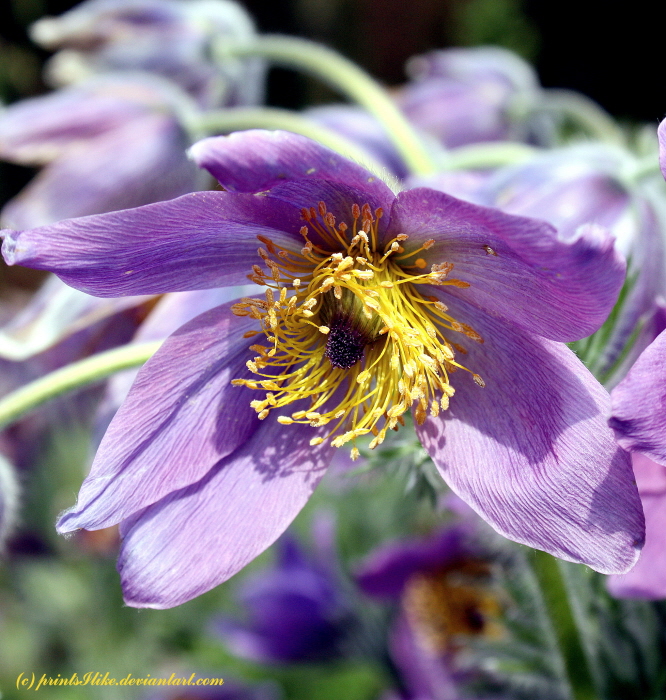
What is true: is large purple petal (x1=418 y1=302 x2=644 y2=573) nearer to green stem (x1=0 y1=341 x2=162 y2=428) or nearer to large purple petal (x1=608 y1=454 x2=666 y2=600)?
large purple petal (x1=608 y1=454 x2=666 y2=600)

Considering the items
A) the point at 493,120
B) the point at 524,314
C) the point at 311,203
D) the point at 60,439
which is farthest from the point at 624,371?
the point at 60,439

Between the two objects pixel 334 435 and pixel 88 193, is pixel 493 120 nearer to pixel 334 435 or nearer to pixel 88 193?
pixel 88 193

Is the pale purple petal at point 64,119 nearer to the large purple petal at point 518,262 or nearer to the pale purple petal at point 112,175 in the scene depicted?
the pale purple petal at point 112,175

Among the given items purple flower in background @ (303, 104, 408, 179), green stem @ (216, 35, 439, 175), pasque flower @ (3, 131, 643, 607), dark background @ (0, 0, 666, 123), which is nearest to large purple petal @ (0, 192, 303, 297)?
pasque flower @ (3, 131, 643, 607)

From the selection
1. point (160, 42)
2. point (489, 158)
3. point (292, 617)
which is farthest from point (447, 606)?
point (160, 42)

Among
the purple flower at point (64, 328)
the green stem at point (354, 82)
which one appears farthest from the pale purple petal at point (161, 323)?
the green stem at point (354, 82)

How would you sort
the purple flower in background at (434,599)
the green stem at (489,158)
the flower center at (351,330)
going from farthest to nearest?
1. the purple flower in background at (434,599)
2. the green stem at (489,158)
3. the flower center at (351,330)
